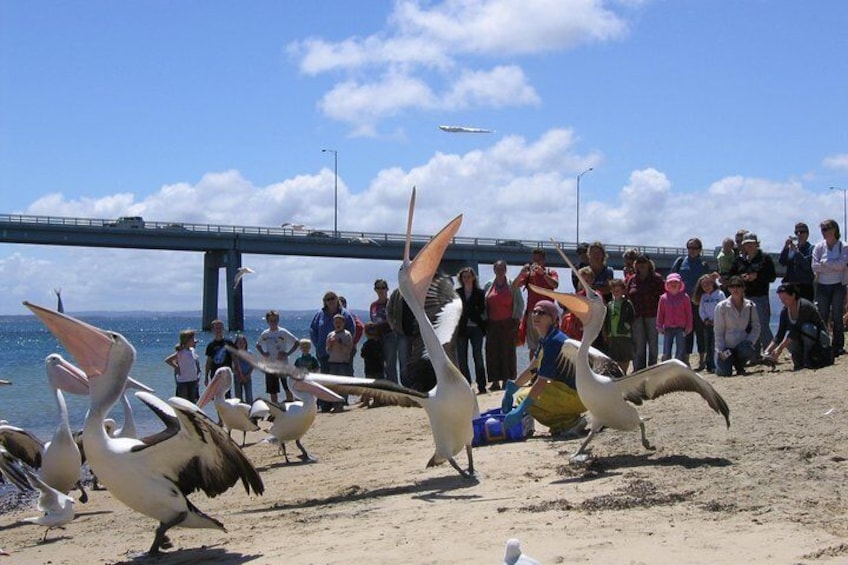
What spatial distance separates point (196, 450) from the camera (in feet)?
21.3

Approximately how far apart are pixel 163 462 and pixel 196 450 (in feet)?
0.78

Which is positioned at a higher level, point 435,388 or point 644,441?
point 435,388

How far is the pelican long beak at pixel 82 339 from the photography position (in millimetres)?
6703

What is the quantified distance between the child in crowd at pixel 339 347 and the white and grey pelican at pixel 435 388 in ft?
21.4

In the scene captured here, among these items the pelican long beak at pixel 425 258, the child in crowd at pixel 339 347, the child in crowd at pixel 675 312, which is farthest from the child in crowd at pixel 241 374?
the pelican long beak at pixel 425 258

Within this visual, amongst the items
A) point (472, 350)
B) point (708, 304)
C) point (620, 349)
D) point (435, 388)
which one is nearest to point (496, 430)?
point (435, 388)

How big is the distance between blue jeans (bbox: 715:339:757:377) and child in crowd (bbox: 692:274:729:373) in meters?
0.91

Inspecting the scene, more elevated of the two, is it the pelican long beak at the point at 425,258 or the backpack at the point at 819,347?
the pelican long beak at the point at 425,258

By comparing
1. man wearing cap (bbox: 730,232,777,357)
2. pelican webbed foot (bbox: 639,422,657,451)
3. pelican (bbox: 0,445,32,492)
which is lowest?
pelican (bbox: 0,445,32,492)

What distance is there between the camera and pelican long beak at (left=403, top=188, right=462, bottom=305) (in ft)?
28.2

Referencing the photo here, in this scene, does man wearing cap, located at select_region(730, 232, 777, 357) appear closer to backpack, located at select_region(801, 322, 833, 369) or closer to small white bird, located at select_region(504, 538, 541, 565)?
backpack, located at select_region(801, 322, 833, 369)

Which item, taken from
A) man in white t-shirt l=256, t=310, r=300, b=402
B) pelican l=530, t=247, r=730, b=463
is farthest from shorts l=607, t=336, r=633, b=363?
man in white t-shirt l=256, t=310, r=300, b=402

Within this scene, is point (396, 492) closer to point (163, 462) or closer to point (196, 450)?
point (196, 450)

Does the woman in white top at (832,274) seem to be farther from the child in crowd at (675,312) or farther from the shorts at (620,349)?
the shorts at (620,349)
